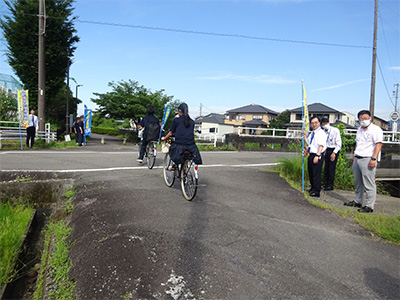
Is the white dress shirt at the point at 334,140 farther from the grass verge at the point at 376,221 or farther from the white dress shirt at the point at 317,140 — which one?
the grass verge at the point at 376,221

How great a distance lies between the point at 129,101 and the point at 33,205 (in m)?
24.9

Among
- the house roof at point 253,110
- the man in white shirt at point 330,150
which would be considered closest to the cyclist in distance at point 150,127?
the man in white shirt at point 330,150

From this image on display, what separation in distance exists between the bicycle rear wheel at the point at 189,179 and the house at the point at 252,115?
188ft

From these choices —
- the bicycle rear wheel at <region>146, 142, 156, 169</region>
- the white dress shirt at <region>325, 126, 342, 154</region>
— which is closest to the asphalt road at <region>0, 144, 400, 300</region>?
the white dress shirt at <region>325, 126, 342, 154</region>

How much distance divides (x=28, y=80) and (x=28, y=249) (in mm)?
21870

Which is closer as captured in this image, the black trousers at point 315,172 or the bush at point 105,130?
the black trousers at point 315,172

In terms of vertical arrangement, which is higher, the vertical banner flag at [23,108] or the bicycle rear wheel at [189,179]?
the vertical banner flag at [23,108]

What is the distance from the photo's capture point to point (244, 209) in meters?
5.34

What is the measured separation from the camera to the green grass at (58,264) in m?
3.09

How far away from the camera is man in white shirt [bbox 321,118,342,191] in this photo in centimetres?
738

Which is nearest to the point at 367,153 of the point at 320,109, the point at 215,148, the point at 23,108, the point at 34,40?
the point at 215,148

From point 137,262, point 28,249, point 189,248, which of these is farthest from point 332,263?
point 28,249

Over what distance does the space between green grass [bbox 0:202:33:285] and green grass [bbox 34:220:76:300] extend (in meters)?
0.34

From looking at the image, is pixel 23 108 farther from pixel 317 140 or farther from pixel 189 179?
pixel 317 140
